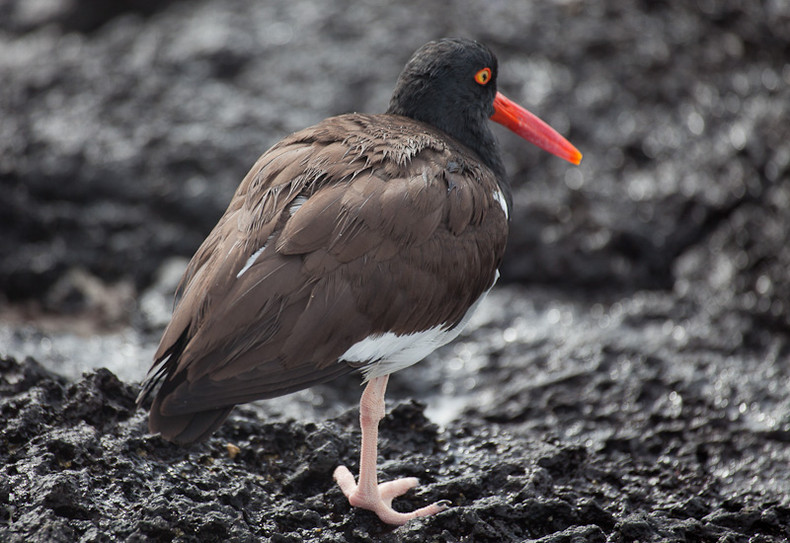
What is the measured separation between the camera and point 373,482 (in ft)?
12.9

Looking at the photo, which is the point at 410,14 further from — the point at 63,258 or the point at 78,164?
the point at 63,258

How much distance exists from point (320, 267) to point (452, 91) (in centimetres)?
163

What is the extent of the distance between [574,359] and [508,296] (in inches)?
46.1

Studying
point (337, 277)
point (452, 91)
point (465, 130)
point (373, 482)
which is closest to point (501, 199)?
point (465, 130)

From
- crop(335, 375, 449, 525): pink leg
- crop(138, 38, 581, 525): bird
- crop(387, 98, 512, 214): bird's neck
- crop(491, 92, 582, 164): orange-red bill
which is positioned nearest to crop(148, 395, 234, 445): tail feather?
crop(138, 38, 581, 525): bird

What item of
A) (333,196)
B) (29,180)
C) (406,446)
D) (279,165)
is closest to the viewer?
(333,196)

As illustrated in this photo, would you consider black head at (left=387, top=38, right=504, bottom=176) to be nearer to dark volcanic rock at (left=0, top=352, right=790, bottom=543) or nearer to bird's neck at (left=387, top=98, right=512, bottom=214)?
bird's neck at (left=387, top=98, right=512, bottom=214)

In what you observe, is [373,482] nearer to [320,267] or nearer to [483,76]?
[320,267]

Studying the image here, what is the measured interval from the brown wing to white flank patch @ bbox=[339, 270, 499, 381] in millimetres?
44

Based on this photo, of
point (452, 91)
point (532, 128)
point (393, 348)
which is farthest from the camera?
point (532, 128)

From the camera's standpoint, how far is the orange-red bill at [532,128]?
522cm

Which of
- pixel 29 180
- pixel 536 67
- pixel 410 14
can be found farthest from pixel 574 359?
pixel 29 180

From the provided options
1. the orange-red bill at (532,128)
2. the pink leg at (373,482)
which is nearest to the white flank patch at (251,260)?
the pink leg at (373,482)

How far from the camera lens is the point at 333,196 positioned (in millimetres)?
3887
